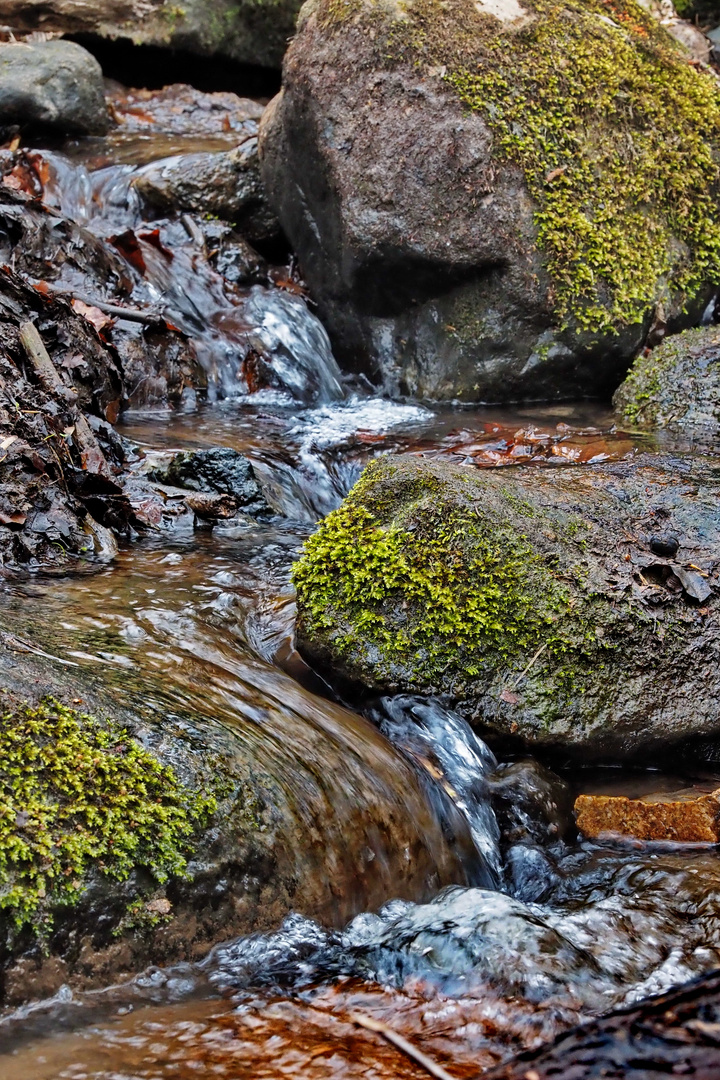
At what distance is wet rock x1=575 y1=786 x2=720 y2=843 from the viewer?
2996 millimetres

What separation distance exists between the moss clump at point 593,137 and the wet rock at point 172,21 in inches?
274

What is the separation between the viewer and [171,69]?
12867 mm

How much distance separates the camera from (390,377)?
7.24 m

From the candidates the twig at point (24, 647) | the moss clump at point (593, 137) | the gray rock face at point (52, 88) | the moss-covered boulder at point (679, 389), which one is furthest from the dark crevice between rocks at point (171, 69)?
the twig at point (24, 647)

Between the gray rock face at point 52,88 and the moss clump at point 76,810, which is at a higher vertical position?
the gray rock face at point 52,88

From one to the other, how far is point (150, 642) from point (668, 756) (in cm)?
213

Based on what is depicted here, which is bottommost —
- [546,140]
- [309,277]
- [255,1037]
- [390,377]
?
[255,1037]

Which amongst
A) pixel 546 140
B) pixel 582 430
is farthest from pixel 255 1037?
pixel 546 140

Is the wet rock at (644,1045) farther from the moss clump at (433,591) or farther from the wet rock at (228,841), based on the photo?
the moss clump at (433,591)

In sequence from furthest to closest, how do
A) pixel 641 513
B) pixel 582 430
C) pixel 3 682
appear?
pixel 582 430 < pixel 641 513 < pixel 3 682

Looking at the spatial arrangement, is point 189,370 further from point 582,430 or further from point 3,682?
point 3,682

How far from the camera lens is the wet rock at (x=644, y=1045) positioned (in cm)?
110

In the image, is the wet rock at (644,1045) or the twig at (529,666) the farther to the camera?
the twig at (529,666)

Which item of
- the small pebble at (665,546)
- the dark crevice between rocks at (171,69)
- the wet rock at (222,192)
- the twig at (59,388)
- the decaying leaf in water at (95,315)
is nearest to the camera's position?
the small pebble at (665,546)
